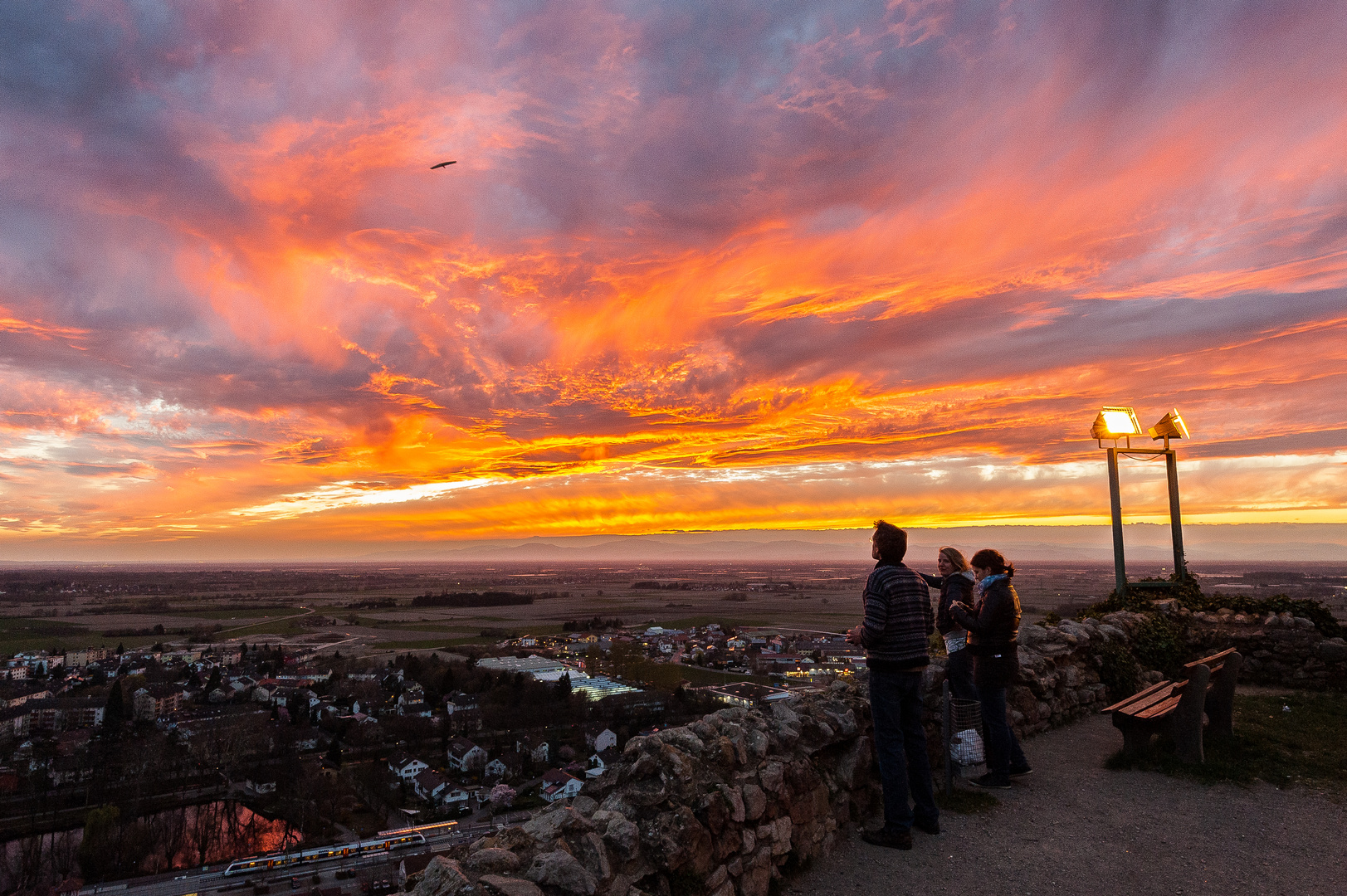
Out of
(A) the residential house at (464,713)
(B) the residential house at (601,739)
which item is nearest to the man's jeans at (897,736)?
(B) the residential house at (601,739)

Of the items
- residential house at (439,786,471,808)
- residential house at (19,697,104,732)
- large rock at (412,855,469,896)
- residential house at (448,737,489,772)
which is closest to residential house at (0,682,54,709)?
residential house at (19,697,104,732)

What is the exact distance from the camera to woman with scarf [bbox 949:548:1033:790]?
5688mm

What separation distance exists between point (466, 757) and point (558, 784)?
7417 mm

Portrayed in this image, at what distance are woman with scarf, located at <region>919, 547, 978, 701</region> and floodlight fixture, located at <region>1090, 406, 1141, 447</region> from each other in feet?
32.1

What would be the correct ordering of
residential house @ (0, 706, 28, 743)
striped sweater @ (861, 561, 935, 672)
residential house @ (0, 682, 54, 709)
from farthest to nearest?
Result: residential house @ (0, 682, 54, 709) < residential house @ (0, 706, 28, 743) < striped sweater @ (861, 561, 935, 672)

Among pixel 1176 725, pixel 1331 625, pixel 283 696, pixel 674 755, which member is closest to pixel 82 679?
pixel 283 696

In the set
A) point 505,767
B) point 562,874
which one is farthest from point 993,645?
point 505,767

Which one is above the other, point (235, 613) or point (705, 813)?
point (705, 813)

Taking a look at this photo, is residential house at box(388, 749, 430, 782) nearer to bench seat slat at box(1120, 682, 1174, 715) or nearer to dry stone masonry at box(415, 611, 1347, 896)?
dry stone masonry at box(415, 611, 1347, 896)

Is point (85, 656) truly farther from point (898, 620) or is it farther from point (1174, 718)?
point (1174, 718)

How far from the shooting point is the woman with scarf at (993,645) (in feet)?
18.7

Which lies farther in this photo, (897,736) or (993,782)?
(993,782)

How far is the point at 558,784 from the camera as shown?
1408 centimetres

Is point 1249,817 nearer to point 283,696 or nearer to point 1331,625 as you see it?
point 1331,625
